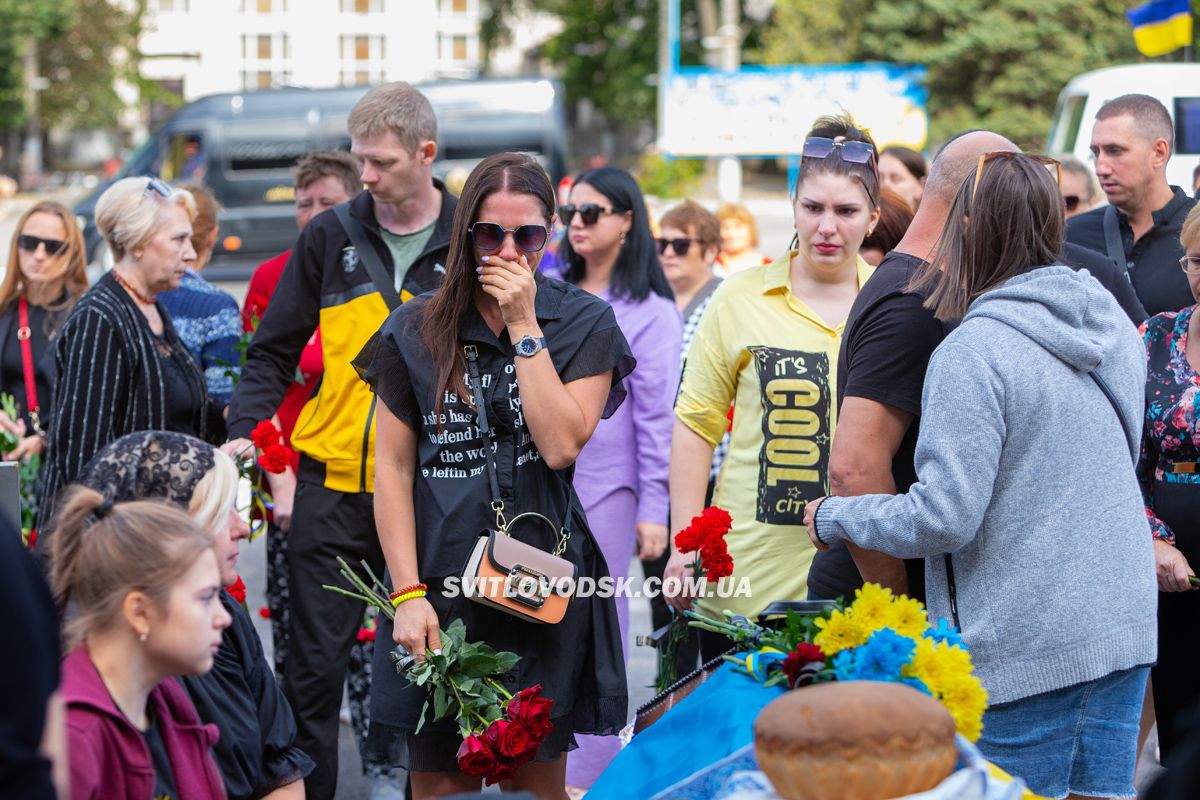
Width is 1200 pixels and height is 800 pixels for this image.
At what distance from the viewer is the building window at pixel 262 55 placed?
91875 mm

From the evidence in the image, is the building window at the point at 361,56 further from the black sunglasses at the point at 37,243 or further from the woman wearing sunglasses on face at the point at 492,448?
the woman wearing sunglasses on face at the point at 492,448

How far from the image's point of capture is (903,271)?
11.0ft

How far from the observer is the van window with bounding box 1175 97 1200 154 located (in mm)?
13391

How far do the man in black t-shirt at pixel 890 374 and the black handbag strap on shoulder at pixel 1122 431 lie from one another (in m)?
0.16

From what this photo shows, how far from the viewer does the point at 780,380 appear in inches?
165

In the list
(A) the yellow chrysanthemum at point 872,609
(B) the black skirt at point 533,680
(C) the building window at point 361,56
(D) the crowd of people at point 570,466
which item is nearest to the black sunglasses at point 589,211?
(D) the crowd of people at point 570,466

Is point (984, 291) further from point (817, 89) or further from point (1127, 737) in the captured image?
point (817, 89)

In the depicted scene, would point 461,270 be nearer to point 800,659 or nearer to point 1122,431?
point 800,659

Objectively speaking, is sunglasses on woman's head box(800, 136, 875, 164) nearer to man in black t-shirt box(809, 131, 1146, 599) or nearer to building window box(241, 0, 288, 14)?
man in black t-shirt box(809, 131, 1146, 599)

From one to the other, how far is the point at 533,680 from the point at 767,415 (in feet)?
3.69

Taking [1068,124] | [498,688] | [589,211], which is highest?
[1068,124]

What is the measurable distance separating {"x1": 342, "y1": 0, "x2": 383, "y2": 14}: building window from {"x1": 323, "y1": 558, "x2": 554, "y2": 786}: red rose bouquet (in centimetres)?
9132

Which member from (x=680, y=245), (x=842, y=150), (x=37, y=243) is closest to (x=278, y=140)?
(x=680, y=245)

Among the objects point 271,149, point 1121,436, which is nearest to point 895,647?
point 1121,436
